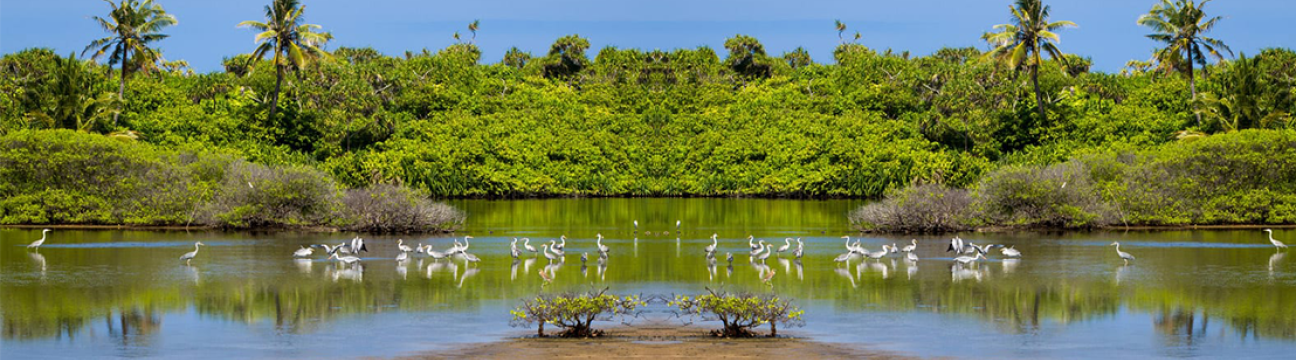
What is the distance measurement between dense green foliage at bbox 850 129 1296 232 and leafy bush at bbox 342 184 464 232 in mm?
17083

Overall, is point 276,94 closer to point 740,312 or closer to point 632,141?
point 632,141

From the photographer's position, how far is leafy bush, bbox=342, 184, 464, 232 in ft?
175

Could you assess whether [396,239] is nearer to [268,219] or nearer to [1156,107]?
[268,219]

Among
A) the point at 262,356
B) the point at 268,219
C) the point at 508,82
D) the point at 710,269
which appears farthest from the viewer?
the point at 508,82

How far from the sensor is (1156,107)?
10150cm

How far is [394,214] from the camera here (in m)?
53.4

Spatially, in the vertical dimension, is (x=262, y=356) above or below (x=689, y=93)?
below

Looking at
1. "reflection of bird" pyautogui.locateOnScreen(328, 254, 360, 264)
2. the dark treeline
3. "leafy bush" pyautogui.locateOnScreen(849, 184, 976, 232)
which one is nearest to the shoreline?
"reflection of bird" pyautogui.locateOnScreen(328, 254, 360, 264)

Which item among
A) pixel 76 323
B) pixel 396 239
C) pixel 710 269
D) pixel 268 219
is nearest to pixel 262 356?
pixel 76 323

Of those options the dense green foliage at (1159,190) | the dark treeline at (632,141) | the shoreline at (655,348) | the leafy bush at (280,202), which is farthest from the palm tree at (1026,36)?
the shoreline at (655,348)

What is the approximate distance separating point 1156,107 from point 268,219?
229 feet

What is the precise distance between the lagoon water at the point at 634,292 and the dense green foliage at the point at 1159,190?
4517 mm

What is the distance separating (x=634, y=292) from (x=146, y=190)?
122 feet

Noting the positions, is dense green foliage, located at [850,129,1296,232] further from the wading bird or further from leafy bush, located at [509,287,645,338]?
leafy bush, located at [509,287,645,338]
